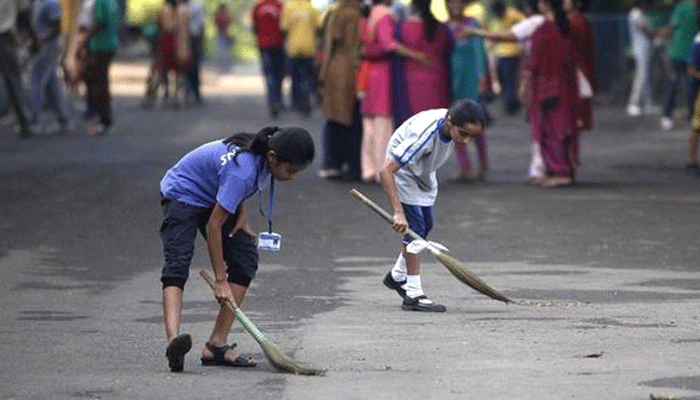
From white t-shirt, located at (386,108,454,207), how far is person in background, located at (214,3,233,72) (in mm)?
41981

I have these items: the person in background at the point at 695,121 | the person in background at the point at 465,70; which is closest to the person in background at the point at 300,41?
the person in background at the point at 695,121

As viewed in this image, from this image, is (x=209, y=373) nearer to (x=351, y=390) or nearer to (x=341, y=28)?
(x=351, y=390)

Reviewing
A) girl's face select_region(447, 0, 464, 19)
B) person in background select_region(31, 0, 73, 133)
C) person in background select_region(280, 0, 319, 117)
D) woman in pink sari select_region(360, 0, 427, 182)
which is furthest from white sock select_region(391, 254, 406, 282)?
person in background select_region(280, 0, 319, 117)

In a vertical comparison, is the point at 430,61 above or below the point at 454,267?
below

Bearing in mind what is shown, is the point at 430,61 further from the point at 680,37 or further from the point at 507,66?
the point at 507,66

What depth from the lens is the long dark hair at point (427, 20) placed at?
64.5 ft

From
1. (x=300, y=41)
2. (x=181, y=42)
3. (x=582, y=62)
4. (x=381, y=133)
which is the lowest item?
(x=181, y=42)

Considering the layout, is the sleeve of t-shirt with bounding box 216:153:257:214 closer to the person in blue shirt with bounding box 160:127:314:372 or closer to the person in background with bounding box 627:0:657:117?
the person in blue shirt with bounding box 160:127:314:372

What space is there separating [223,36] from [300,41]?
78.5 feet

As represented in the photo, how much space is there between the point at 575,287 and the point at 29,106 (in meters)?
17.7

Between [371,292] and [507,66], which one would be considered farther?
[507,66]

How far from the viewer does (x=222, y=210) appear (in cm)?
947

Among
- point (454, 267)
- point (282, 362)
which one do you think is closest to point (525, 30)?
point (454, 267)

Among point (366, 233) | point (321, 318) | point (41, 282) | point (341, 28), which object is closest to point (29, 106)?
point (341, 28)
